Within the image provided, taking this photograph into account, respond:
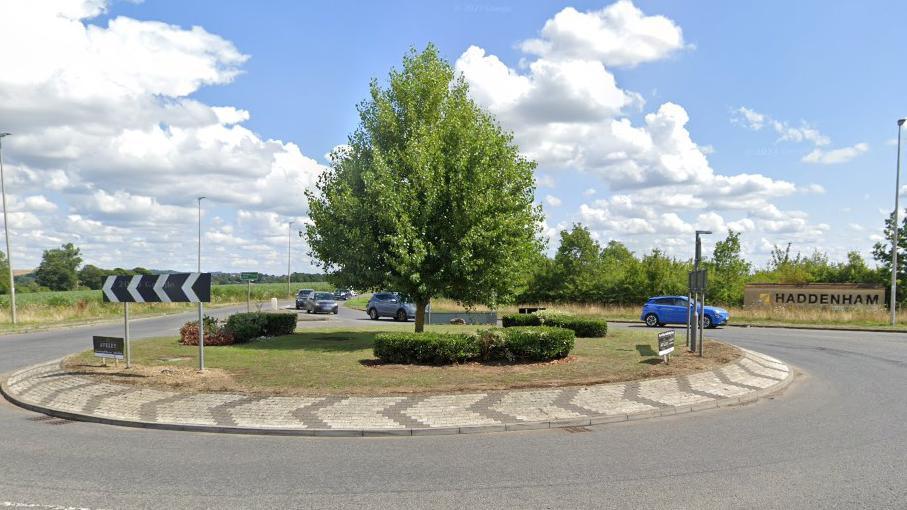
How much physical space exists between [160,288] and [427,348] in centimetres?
576

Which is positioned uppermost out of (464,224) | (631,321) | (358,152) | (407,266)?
(358,152)

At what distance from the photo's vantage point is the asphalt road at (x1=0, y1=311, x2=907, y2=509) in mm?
5695

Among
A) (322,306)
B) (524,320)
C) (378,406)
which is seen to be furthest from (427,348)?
(322,306)

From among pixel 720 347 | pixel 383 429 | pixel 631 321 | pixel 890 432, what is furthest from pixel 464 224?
pixel 631 321

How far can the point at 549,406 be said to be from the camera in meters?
9.75

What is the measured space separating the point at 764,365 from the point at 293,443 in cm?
1110

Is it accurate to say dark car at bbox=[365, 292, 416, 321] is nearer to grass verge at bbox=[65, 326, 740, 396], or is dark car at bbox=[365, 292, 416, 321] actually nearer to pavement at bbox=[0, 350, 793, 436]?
grass verge at bbox=[65, 326, 740, 396]

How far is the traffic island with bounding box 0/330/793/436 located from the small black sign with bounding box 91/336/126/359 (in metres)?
1.05

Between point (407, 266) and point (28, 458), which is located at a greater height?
point (407, 266)

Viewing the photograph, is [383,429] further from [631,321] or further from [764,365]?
[631,321]

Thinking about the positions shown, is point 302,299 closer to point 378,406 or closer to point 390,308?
point 390,308

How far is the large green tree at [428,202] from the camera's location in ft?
56.9

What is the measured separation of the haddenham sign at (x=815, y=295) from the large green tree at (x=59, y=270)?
368 ft

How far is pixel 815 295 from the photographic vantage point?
36344 mm
